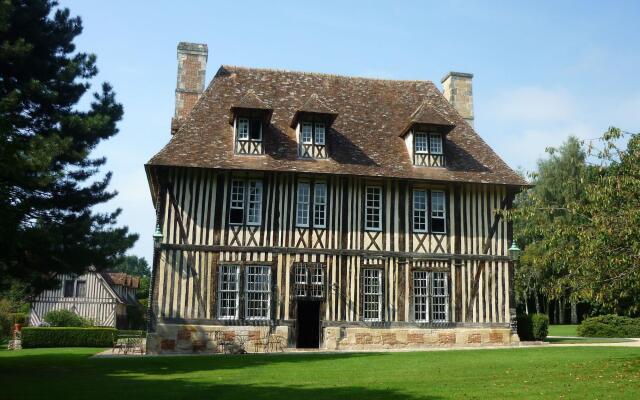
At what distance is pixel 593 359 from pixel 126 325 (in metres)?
37.1

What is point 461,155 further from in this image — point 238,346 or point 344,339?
point 238,346

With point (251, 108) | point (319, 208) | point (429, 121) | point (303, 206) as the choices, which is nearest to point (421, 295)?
point (319, 208)

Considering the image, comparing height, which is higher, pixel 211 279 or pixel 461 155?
pixel 461 155

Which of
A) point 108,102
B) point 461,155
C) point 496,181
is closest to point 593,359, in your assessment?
point 496,181

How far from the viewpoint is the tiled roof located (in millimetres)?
20719

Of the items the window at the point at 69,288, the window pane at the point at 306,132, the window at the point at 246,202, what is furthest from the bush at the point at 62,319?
the window pane at the point at 306,132

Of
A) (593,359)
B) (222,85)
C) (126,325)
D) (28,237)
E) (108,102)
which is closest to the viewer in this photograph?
(593,359)

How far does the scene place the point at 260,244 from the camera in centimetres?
2044

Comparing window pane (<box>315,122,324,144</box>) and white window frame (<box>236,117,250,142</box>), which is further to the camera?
window pane (<box>315,122,324,144</box>)

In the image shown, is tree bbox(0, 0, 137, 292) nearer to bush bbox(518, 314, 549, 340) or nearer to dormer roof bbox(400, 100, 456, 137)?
dormer roof bbox(400, 100, 456, 137)

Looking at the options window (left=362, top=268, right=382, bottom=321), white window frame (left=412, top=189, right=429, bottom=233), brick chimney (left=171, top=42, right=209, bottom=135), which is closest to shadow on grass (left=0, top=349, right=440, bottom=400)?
window (left=362, top=268, right=382, bottom=321)

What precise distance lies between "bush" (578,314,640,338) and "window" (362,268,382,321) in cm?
1414

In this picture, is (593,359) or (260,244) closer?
(593,359)

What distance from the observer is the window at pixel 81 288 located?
4206 centimetres
